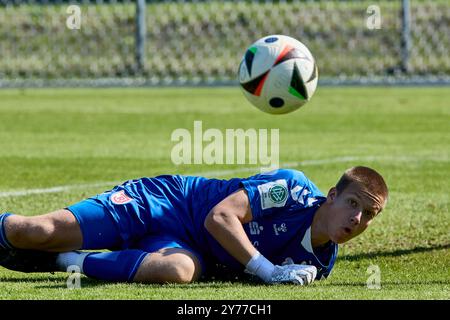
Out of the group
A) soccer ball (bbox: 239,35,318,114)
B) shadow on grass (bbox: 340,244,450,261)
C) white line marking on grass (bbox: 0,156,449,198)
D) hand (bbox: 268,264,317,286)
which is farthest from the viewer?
white line marking on grass (bbox: 0,156,449,198)

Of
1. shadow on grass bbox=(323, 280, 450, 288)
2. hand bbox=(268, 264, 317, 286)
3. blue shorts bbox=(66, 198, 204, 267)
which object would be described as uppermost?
blue shorts bbox=(66, 198, 204, 267)

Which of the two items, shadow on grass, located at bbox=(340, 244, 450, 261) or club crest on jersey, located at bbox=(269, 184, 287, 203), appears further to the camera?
shadow on grass, located at bbox=(340, 244, 450, 261)

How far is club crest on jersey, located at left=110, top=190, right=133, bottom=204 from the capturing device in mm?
7348

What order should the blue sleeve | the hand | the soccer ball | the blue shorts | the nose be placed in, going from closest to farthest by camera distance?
1. the hand
2. the nose
3. the blue sleeve
4. the blue shorts
5. the soccer ball

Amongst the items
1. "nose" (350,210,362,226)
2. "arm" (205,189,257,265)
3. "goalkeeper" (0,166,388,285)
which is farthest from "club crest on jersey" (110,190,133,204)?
"nose" (350,210,362,226)

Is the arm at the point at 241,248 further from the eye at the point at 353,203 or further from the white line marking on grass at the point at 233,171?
the white line marking on grass at the point at 233,171

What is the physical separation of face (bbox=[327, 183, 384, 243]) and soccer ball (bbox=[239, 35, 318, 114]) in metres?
1.79

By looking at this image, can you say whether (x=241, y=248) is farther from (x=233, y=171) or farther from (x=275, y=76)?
(x=233, y=171)

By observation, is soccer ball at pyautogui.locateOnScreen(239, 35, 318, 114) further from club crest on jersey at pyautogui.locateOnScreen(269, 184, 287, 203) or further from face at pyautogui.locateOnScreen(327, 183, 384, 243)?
face at pyautogui.locateOnScreen(327, 183, 384, 243)

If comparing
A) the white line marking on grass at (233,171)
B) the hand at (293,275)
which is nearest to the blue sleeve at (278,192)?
the hand at (293,275)

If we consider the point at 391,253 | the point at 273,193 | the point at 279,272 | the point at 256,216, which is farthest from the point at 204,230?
the point at 391,253

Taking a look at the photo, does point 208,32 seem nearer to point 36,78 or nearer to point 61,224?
point 36,78

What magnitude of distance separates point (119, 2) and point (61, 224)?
20.8 m
